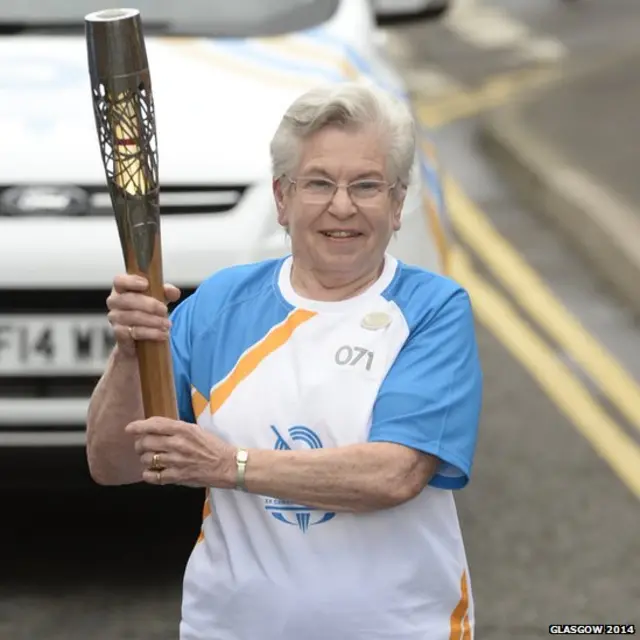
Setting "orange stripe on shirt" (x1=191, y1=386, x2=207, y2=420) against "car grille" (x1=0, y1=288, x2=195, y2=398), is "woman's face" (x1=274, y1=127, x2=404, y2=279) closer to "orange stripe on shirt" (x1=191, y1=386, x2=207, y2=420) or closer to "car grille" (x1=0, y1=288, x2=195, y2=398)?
"orange stripe on shirt" (x1=191, y1=386, x2=207, y2=420)

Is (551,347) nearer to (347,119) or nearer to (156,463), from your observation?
(347,119)

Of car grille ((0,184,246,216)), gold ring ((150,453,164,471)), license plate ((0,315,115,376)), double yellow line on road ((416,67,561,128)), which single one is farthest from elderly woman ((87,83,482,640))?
double yellow line on road ((416,67,561,128))

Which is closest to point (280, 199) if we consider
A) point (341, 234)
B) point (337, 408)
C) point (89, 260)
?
point (341, 234)

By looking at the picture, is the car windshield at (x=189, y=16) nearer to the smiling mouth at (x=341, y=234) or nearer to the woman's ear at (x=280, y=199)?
the woman's ear at (x=280, y=199)

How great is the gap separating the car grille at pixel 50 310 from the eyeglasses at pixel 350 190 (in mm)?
1950

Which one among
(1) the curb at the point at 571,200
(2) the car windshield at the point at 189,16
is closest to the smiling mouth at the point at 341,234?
(2) the car windshield at the point at 189,16

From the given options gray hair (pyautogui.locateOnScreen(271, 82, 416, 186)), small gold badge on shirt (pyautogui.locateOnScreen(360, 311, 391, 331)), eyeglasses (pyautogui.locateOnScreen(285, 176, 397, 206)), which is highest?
gray hair (pyautogui.locateOnScreen(271, 82, 416, 186))

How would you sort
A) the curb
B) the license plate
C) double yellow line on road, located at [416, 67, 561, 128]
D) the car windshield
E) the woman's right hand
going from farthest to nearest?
double yellow line on road, located at [416, 67, 561, 128]
the curb
the car windshield
the license plate
the woman's right hand

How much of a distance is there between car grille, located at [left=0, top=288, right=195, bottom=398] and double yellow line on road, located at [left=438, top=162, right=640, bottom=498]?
1406 millimetres

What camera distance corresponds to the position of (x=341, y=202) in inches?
127

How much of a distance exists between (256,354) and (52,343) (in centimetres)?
196

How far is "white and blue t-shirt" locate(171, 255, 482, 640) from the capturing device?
321 centimetres

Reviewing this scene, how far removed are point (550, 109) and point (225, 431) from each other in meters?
11.4

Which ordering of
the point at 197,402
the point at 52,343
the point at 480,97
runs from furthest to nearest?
1. the point at 480,97
2. the point at 52,343
3. the point at 197,402
